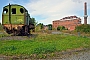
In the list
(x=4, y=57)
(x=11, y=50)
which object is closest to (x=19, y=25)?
(x=11, y=50)

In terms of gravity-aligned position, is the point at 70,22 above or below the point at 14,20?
above

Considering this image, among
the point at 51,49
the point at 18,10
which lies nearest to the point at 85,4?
the point at 18,10

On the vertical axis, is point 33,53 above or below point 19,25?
below

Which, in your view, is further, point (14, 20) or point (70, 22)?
point (70, 22)

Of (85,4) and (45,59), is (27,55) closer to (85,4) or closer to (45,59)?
(45,59)

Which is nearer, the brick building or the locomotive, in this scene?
the locomotive

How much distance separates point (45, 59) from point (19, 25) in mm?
11493

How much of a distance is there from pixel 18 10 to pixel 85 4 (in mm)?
43591

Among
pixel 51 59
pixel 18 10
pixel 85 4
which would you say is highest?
pixel 85 4

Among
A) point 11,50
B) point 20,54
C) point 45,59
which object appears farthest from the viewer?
point 11,50

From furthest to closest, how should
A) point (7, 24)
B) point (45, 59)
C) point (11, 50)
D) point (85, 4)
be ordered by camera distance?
point (85, 4) < point (7, 24) < point (11, 50) < point (45, 59)

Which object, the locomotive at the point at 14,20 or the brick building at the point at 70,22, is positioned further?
the brick building at the point at 70,22

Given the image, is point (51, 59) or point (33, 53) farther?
point (33, 53)

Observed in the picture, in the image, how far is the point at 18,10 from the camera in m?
18.4
